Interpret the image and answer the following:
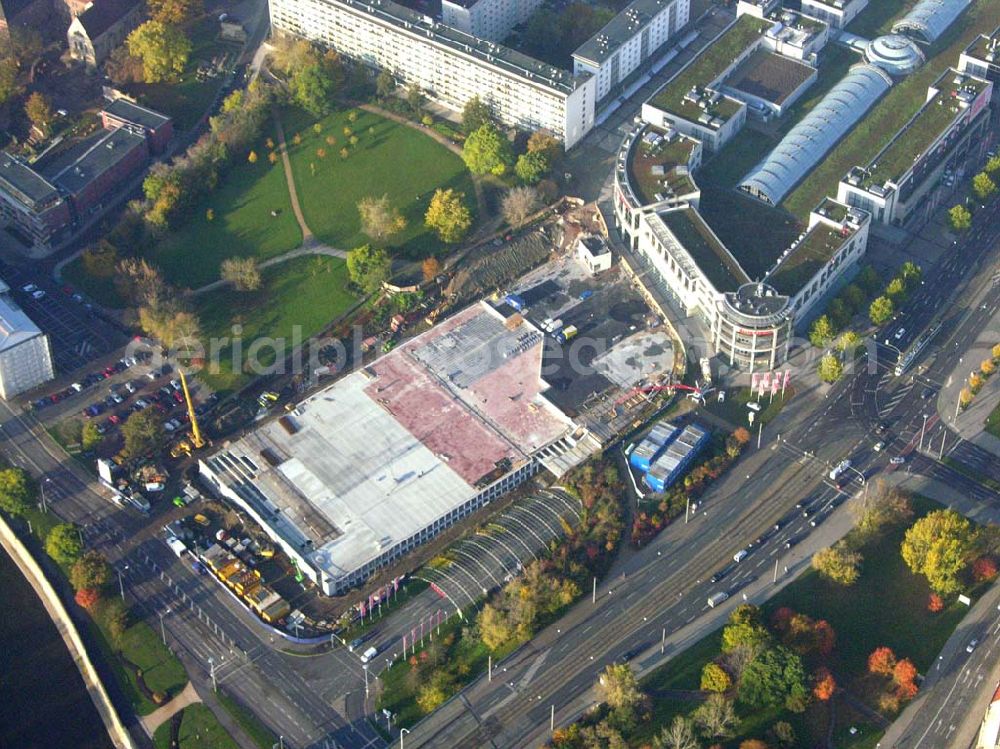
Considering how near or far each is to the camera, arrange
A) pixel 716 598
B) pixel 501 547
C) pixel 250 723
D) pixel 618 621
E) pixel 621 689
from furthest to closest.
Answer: pixel 501 547, pixel 716 598, pixel 618 621, pixel 250 723, pixel 621 689

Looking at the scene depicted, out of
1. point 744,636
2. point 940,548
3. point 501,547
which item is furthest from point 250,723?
point 940,548

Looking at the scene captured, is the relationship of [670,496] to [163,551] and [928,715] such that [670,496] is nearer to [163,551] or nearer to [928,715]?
[928,715]

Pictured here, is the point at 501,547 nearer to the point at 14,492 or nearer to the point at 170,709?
the point at 170,709

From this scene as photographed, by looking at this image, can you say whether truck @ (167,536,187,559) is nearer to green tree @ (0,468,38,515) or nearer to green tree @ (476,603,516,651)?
green tree @ (0,468,38,515)

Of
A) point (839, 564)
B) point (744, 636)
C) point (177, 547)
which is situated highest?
point (839, 564)

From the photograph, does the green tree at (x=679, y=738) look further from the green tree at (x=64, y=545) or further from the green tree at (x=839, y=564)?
the green tree at (x=64, y=545)

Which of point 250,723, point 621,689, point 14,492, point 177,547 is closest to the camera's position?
point 621,689

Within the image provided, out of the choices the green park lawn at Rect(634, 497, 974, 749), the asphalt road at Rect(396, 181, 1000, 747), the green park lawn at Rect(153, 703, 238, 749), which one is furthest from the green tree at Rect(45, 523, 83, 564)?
the green park lawn at Rect(634, 497, 974, 749)
